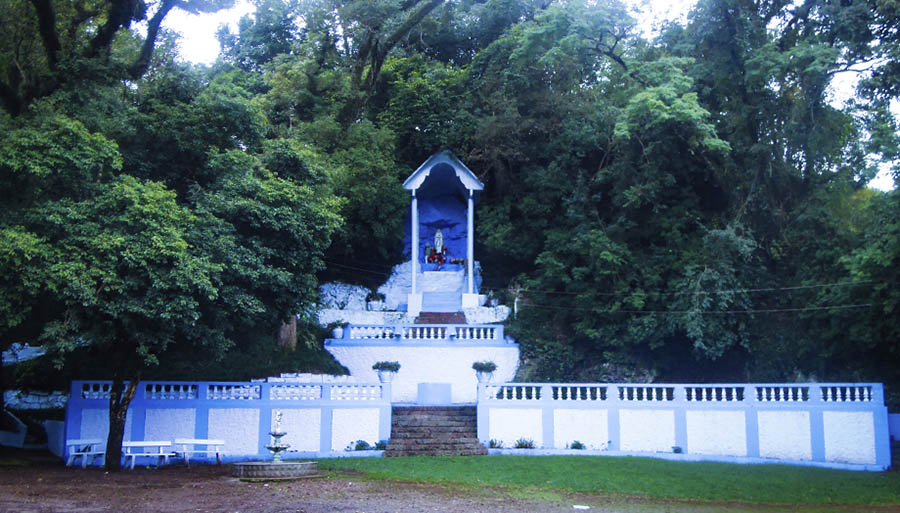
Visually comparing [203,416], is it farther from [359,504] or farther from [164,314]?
[359,504]

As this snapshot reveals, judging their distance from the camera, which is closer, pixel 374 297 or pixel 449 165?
pixel 449 165

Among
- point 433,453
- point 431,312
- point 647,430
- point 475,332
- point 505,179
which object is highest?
point 505,179

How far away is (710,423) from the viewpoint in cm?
1603

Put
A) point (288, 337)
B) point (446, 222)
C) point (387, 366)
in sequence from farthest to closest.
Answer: point (446, 222)
point (288, 337)
point (387, 366)

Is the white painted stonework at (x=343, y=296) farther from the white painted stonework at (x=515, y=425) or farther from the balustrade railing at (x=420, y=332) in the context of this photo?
the white painted stonework at (x=515, y=425)

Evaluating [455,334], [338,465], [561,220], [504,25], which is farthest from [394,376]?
[504,25]

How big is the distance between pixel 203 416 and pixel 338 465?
3373 millimetres

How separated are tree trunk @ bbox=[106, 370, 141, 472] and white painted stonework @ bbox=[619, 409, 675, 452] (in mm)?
10200

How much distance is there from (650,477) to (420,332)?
894 cm

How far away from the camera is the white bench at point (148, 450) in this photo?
14.0m

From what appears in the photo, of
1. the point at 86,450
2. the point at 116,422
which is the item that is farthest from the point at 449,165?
the point at 86,450

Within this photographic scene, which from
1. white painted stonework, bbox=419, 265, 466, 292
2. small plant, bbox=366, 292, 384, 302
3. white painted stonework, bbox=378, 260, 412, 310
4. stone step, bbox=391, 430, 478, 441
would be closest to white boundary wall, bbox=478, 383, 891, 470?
stone step, bbox=391, 430, 478, 441

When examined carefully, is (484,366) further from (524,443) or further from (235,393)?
(235,393)

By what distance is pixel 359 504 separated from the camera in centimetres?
992
